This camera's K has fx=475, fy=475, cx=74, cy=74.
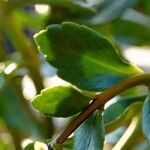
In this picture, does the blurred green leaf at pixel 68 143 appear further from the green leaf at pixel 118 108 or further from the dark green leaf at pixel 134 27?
the dark green leaf at pixel 134 27

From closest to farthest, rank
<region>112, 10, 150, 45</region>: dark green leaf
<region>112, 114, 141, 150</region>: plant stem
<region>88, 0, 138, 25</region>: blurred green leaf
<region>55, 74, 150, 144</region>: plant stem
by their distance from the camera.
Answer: <region>55, 74, 150, 144</region>: plant stem
<region>112, 114, 141, 150</region>: plant stem
<region>88, 0, 138, 25</region>: blurred green leaf
<region>112, 10, 150, 45</region>: dark green leaf

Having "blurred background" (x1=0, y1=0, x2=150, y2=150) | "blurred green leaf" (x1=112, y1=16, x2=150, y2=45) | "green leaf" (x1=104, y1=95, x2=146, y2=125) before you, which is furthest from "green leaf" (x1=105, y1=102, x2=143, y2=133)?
"blurred green leaf" (x1=112, y1=16, x2=150, y2=45)

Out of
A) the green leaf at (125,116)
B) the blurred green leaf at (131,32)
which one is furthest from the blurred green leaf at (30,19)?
the green leaf at (125,116)

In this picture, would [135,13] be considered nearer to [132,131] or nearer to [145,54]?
[132,131]

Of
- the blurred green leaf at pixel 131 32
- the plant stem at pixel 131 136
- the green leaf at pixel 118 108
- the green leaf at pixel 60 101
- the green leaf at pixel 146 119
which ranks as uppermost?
the green leaf at pixel 60 101

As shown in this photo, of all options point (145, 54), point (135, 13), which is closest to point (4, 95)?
point (135, 13)

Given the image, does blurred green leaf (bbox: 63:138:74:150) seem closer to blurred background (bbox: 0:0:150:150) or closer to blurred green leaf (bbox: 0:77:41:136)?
blurred background (bbox: 0:0:150:150)
